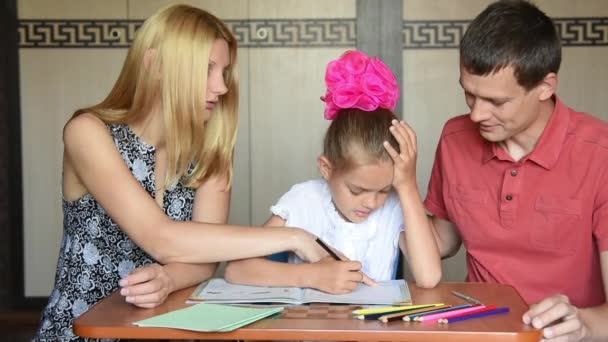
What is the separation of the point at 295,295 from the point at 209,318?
23 cm

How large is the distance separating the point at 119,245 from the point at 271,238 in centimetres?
42

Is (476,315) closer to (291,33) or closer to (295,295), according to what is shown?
(295,295)

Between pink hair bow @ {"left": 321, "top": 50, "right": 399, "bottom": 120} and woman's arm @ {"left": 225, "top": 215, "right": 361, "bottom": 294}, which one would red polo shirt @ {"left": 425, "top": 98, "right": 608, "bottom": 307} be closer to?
pink hair bow @ {"left": 321, "top": 50, "right": 399, "bottom": 120}

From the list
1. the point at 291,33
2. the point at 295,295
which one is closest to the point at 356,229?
the point at 295,295

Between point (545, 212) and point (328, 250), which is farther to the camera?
point (545, 212)

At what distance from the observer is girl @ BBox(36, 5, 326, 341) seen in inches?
70.2

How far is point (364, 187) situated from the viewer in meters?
1.95

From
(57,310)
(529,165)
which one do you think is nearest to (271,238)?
(57,310)

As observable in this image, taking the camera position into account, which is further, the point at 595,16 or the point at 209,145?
the point at 595,16

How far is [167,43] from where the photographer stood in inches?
73.8

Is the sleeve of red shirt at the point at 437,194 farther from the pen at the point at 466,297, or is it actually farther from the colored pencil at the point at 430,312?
the colored pencil at the point at 430,312

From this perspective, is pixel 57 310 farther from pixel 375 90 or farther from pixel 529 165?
pixel 529 165

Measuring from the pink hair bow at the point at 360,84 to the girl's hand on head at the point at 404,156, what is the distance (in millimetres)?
159

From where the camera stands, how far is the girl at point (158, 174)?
178 centimetres
